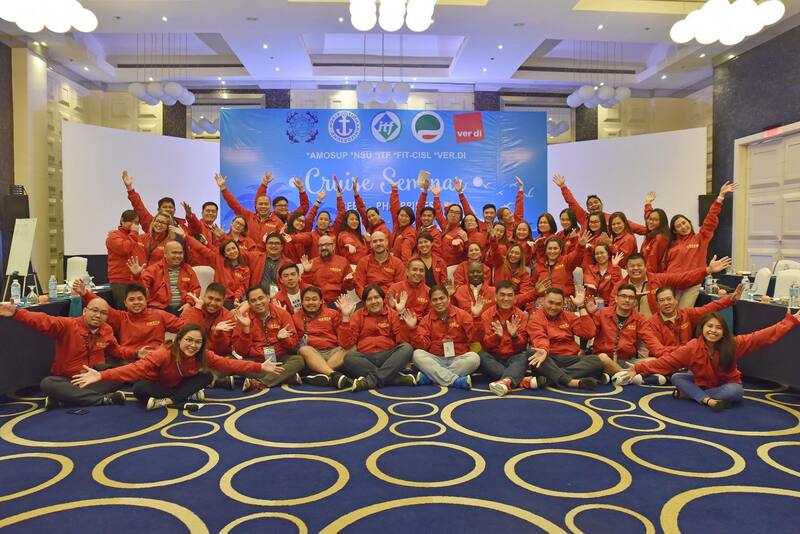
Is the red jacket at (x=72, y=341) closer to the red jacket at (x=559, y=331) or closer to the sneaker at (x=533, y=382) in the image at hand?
the sneaker at (x=533, y=382)

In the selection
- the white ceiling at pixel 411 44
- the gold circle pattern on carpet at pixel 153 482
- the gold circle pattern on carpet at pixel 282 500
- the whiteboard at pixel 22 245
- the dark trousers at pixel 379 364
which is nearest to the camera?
the gold circle pattern on carpet at pixel 282 500

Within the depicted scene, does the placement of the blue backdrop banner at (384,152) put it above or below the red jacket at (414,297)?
above

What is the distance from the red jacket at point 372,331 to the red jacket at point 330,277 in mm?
1009

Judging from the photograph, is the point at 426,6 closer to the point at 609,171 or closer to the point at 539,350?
the point at 539,350

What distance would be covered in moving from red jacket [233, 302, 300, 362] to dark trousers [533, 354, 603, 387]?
2.11 m

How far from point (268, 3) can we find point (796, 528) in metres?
7.32

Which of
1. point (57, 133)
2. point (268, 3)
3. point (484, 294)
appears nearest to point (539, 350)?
point (484, 294)

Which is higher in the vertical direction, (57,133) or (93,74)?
(93,74)

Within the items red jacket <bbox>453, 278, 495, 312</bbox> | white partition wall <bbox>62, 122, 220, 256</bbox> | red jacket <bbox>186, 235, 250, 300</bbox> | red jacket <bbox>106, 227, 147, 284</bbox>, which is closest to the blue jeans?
red jacket <bbox>453, 278, 495, 312</bbox>

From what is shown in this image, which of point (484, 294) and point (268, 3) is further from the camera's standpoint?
point (268, 3)

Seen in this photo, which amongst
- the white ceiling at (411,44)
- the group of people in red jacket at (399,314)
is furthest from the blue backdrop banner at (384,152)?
the group of people in red jacket at (399,314)

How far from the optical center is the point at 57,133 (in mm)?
9586

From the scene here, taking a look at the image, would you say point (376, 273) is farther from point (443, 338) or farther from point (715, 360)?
point (715, 360)

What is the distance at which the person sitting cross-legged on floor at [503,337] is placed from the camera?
4.54 m
